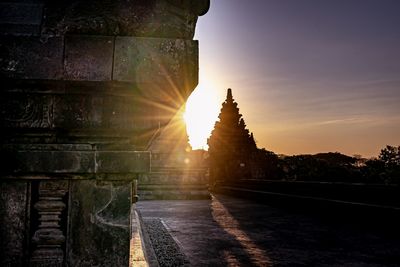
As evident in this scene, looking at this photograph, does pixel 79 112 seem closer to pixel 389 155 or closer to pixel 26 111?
pixel 26 111

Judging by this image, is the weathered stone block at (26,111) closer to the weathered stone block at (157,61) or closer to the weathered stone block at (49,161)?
the weathered stone block at (49,161)

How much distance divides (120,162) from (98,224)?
0.31 m

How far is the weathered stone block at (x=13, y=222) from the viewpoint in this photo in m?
1.36

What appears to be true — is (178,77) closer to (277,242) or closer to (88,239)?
(88,239)

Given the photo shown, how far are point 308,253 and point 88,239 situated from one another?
147 inches

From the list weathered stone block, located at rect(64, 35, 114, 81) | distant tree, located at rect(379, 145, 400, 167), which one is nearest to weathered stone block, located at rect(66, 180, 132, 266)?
weathered stone block, located at rect(64, 35, 114, 81)

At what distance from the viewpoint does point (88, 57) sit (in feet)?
4.99

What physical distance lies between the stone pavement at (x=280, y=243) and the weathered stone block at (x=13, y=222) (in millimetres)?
2510

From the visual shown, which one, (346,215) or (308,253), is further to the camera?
(346,215)

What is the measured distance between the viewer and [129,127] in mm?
1538

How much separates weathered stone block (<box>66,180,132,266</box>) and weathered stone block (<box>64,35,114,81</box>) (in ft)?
1.72

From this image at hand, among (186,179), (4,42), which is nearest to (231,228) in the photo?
(4,42)

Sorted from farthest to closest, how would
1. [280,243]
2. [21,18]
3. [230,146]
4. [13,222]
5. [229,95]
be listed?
[229,95] → [230,146] → [280,243] → [21,18] → [13,222]

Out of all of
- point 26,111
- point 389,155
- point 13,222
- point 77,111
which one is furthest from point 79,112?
point 389,155
